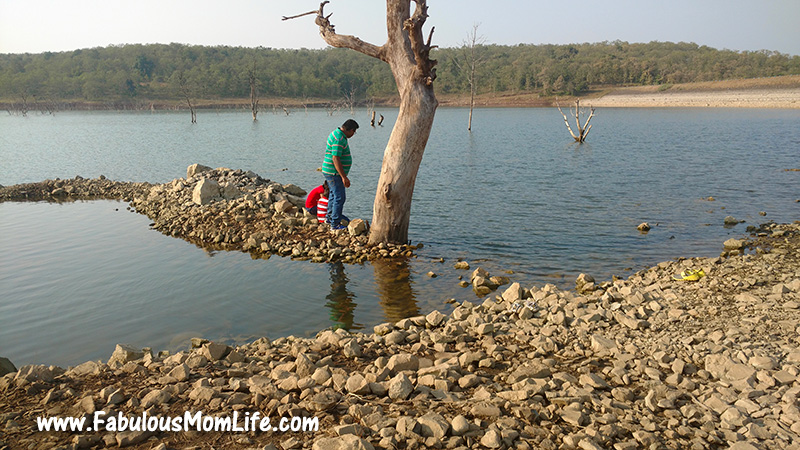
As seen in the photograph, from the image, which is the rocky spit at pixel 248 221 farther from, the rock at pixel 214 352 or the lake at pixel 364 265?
the rock at pixel 214 352

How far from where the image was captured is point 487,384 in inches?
163

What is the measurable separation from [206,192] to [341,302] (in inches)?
243

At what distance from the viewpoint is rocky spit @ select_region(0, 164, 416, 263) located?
9516 mm

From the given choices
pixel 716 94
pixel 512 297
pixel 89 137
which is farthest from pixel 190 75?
pixel 512 297

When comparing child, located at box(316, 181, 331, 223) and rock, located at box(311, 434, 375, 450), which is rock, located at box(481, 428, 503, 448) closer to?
rock, located at box(311, 434, 375, 450)

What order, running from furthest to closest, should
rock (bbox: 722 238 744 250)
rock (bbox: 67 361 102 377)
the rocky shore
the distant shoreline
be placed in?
the distant shoreline
rock (bbox: 722 238 744 250)
rock (bbox: 67 361 102 377)
the rocky shore

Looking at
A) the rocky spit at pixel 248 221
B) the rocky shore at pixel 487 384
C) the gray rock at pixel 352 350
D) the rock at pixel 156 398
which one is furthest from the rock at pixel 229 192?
the rock at pixel 156 398

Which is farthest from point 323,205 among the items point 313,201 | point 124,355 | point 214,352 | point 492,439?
point 492,439

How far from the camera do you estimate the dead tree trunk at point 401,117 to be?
353 inches

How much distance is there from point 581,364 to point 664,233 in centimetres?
Answer: 743

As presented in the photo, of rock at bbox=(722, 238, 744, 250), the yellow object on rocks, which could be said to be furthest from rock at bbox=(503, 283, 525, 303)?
rock at bbox=(722, 238, 744, 250)

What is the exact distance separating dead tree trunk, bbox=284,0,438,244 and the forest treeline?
7930cm

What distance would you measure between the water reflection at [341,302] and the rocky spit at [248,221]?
0.71m

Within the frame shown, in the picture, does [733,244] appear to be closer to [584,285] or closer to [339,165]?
[584,285]
